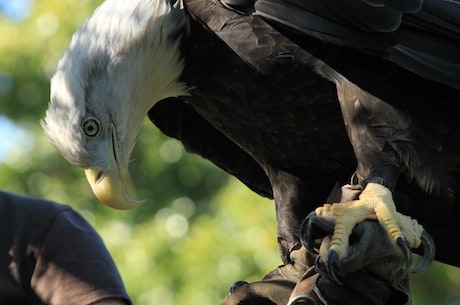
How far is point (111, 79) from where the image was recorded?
12.6ft

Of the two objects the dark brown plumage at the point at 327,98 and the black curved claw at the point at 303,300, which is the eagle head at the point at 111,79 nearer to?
the dark brown plumage at the point at 327,98

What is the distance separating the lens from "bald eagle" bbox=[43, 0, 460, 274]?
3.55 meters

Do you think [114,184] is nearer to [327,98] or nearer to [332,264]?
[327,98]

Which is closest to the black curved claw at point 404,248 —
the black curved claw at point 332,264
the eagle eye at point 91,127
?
the black curved claw at point 332,264

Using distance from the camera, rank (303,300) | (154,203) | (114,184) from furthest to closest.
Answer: (154,203) → (114,184) → (303,300)

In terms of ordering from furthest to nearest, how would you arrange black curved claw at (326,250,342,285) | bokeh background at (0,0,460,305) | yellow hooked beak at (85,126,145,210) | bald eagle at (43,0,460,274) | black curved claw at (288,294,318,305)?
bokeh background at (0,0,460,305), yellow hooked beak at (85,126,145,210), bald eagle at (43,0,460,274), black curved claw at (288,294,318,305), black curved claw at (326,250,342,285)

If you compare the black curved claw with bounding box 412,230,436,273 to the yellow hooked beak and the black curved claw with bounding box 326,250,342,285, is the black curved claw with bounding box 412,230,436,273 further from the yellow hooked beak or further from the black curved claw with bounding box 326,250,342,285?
the yellow hooked beak

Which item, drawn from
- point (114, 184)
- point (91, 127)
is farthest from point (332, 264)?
point (91, 127)

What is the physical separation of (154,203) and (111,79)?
14.9 ft

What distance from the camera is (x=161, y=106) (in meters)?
4.25

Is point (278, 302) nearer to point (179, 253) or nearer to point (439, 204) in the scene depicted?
point (439, 204)

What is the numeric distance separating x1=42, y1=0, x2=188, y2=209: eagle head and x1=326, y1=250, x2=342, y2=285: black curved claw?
815 millimetres

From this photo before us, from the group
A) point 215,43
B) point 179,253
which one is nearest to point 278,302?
point 215,43

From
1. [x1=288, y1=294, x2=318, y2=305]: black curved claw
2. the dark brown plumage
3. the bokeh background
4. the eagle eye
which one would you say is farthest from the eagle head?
the bokeh background
